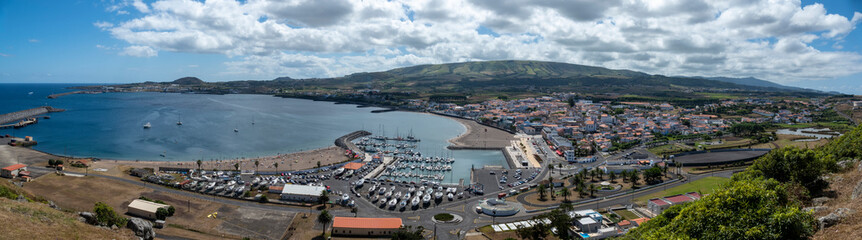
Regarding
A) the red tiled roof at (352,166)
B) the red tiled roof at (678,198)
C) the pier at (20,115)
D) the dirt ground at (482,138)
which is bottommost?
the red tiled roof at (352,166)

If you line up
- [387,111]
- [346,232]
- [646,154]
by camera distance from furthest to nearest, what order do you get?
[387,111] < [646,154] < [346,232]

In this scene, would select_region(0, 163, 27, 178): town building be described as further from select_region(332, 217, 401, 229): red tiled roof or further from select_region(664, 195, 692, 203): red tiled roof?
select_region(664, 195, 692, 203): red tiled roof

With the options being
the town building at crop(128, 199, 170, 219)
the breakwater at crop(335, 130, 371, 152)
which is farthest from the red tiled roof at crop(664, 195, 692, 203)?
the breakwater at crop(335, 130, 371, 152)

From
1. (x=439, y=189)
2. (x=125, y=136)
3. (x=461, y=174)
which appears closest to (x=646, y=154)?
(x=461, y=174)

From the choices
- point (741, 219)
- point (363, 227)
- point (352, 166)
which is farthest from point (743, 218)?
point (352, 166)

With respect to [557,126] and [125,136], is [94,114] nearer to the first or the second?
[125,136]

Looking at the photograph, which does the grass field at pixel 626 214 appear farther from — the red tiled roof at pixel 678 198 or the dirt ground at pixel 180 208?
the dirt ground at pixel 180 208

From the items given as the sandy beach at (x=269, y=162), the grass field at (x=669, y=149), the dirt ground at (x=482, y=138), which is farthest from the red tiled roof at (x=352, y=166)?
the grass field at (x=669, y=149)
